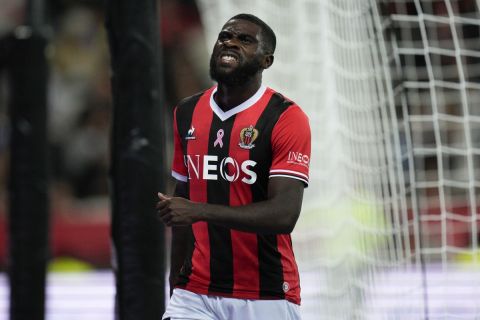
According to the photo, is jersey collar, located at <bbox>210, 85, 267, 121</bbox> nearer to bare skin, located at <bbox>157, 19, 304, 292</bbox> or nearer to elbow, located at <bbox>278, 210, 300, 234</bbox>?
bare skin, located at <bbox>157, 19, 304, 292</bbox>

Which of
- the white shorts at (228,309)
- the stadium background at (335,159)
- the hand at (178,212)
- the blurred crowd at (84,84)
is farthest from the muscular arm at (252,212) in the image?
the blurred crowd at (84,84)

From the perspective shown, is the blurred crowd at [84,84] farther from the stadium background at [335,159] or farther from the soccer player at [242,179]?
the soccer player at [242,179]

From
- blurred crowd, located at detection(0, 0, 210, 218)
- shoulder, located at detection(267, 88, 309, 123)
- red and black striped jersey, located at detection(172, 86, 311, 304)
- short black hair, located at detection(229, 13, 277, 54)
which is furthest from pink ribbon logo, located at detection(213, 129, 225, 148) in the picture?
blurred crowd, located at detection(0, 0, 210, 218)

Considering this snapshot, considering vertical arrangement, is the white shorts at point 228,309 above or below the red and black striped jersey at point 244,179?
below

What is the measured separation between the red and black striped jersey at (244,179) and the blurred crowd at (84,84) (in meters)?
8.89

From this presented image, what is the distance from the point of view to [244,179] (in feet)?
11.9

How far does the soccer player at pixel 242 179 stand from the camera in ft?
11.7

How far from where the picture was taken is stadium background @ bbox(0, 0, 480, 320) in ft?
19.9

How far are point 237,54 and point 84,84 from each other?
10.1 m

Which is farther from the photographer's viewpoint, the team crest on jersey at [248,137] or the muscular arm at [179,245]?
the muscular arm at [179,245]

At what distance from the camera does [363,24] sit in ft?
19.7

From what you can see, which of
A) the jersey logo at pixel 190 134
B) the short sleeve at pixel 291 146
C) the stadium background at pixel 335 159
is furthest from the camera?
the stadium background at pixel 335 159

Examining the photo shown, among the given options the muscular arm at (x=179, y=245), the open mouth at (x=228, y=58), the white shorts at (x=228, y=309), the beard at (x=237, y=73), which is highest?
the open mouth at (x=228, y=58)

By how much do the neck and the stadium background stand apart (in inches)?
64.9
